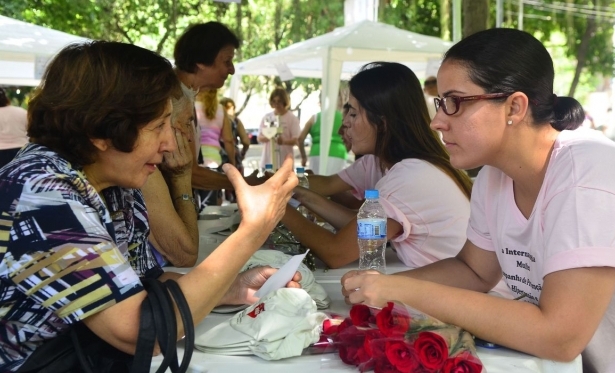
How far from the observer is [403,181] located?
2.71 meters

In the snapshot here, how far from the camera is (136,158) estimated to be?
5.62ft

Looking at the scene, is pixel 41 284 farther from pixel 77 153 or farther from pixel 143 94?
pixel 143 94

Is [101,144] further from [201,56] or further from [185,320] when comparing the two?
[201,56]

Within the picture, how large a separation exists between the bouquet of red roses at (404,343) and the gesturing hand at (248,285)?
435 mm

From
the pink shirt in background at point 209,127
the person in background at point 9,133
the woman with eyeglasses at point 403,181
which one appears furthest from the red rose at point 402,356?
the person in background at point 9,133

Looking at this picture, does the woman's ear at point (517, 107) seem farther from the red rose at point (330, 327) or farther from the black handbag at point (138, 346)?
the black handbag at point (138, 346)

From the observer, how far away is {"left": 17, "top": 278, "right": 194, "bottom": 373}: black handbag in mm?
1445

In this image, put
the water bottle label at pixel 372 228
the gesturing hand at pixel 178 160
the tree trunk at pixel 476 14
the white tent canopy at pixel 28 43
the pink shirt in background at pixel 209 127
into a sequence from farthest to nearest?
1. the tree trunk at pixel 476 14
2. the pink shirt in background at pixel 209 127
3. the white tent canopy at pixel 28 43
4. the gesturing hand at pixel 178 160
5. the water bottle label at pixel 372 228

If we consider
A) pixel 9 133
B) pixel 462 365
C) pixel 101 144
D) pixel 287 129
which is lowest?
pixel 287 129

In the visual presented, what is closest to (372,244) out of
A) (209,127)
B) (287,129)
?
(209,127)

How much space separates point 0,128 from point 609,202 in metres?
7.43

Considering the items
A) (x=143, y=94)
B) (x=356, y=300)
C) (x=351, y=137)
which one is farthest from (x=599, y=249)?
(x=351, y=137)

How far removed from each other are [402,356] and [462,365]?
0.41 ft

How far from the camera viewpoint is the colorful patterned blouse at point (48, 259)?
1.38 meters
